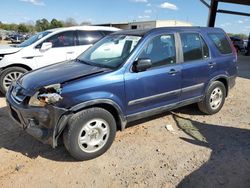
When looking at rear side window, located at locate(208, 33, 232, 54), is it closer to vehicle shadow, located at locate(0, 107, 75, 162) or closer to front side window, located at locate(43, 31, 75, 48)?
vehicle shadow, located at locate(0, 107, 75, 162)

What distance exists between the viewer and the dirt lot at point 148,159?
11.4ft

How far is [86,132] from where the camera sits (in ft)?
12.5

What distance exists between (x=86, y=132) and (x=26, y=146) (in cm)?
119

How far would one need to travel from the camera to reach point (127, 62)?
4.13 m

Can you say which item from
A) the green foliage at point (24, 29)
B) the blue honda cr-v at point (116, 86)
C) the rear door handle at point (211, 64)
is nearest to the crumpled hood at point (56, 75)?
the blue honda cr-v at point (116, 86)

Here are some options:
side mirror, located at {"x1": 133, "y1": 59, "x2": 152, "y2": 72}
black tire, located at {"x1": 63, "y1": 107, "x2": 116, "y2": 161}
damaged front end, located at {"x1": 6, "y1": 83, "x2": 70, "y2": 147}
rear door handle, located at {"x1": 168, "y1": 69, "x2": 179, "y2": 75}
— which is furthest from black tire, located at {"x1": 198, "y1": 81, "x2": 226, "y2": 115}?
damaged front end, located at {"x1": 6, "y1": 83, "x2": 70, "y2": 147}

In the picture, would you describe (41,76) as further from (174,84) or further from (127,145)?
(174,84)

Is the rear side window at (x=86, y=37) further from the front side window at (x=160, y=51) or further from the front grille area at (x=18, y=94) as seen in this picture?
the front grille area at (x=18, y=94)

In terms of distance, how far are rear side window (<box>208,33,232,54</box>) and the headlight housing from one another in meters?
3.37

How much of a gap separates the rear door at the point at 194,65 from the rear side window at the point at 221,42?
359mm

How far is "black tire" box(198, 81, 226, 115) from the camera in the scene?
5492 mm

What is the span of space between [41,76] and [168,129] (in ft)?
7.91

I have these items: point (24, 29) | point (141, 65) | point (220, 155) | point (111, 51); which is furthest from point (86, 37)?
point (24, 29)

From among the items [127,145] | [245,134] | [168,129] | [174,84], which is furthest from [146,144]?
[245,134]
